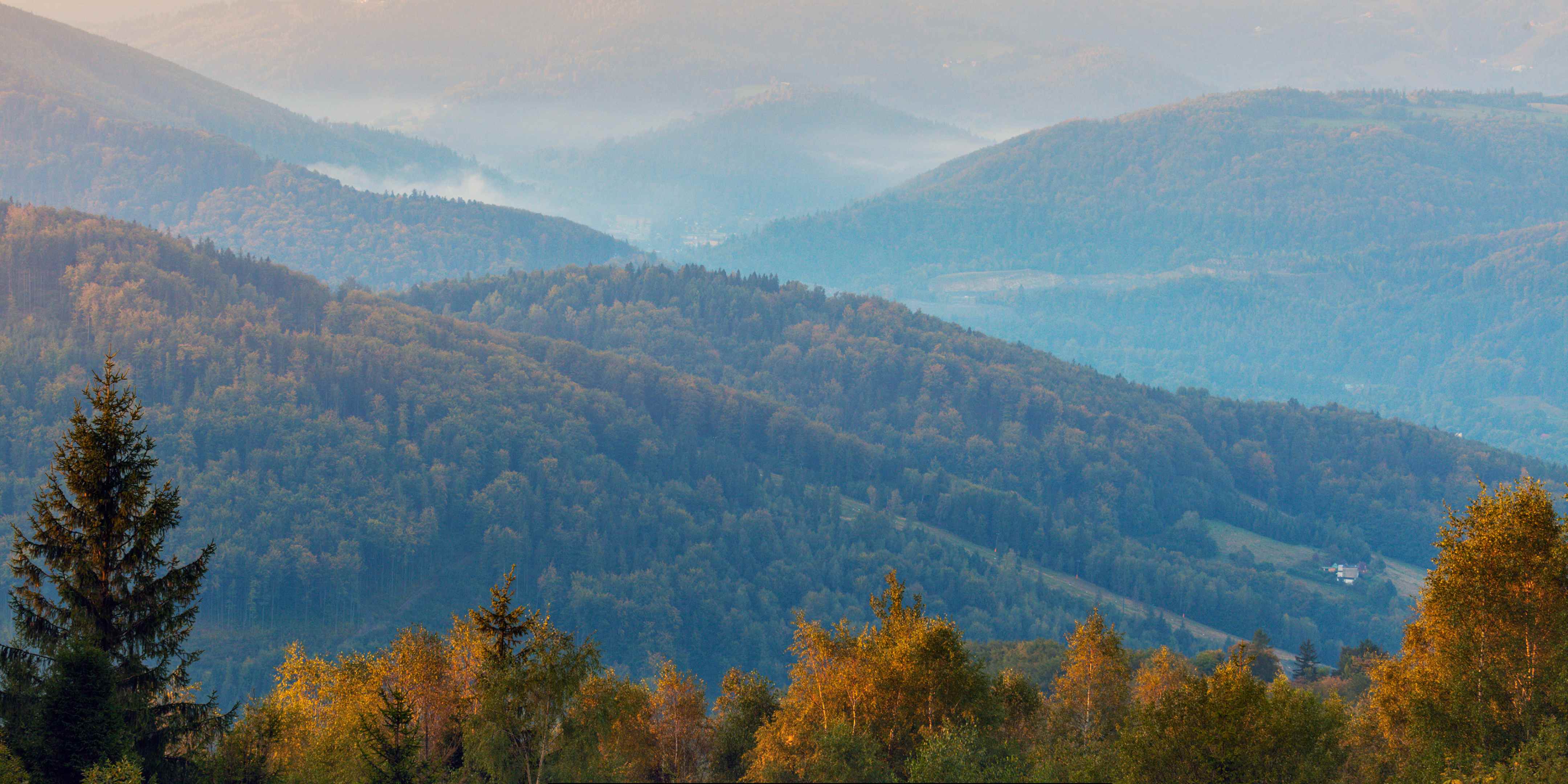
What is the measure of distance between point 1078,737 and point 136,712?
3903 centimetres

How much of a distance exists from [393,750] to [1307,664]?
137408mm

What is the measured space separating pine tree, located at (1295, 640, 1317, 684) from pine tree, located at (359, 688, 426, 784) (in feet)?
410

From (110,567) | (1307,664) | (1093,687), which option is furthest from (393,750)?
(1307,664)

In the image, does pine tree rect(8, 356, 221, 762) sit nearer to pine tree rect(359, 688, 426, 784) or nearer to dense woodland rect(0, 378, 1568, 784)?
dense woodland rect(0, 378, 1568, 784)

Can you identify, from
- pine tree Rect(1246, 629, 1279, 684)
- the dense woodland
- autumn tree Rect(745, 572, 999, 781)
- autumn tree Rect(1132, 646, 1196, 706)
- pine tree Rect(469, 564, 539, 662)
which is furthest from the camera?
pine tree Rect(1246, 629, 1279, 684)

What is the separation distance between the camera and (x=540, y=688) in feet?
146

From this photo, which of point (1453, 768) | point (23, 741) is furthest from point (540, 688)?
point (1453, 768)

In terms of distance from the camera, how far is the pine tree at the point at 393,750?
4281 cm

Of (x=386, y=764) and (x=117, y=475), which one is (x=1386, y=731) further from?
(x=117, y=475)

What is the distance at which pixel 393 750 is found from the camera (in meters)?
43.1

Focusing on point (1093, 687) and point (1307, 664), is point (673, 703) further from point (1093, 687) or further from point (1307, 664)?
point (1307, 664)

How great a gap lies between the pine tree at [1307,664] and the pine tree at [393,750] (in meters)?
125

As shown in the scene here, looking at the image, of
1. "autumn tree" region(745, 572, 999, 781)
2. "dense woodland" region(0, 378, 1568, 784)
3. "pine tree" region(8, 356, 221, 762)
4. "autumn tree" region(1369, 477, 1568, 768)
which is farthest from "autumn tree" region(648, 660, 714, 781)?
"autumn tree" region(1369, 477, 1568, 768)

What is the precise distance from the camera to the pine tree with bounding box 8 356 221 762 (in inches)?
1618
